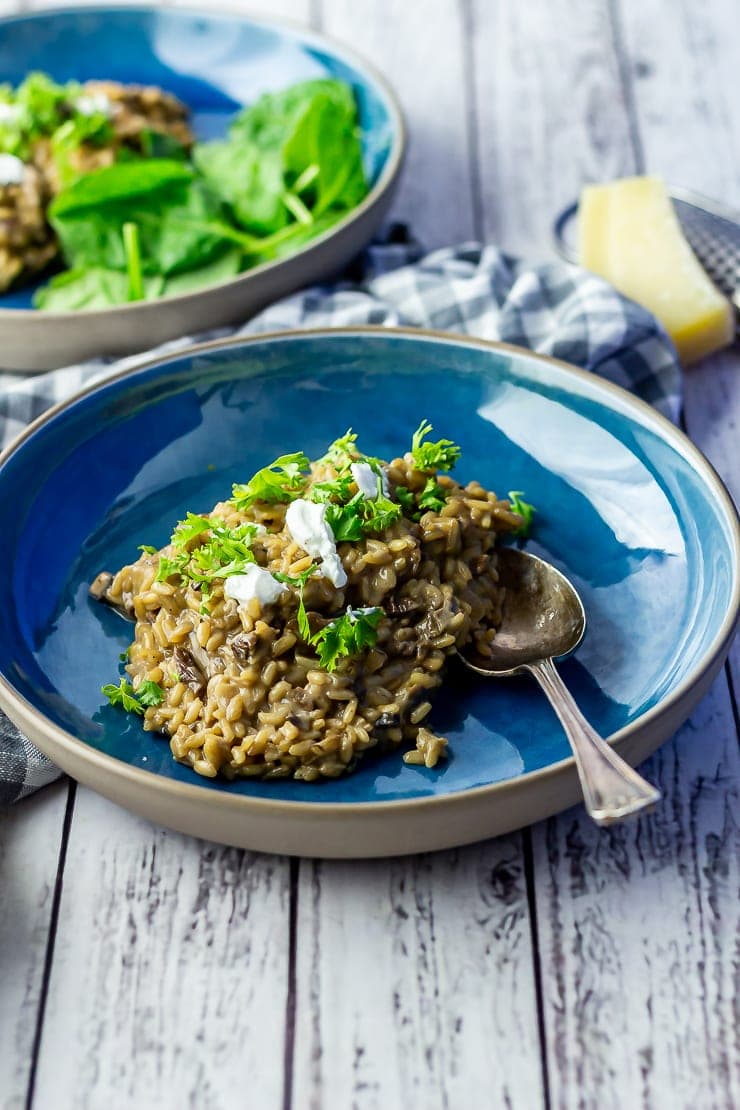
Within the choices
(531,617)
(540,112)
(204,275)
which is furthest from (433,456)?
(540,112)

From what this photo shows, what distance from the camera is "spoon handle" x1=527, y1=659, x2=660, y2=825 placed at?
255cm

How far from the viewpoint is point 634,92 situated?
5.98m

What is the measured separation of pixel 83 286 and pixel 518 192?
1925 millimetres

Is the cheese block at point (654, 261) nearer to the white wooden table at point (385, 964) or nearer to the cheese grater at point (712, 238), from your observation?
the cheese grater at point (712, 238)

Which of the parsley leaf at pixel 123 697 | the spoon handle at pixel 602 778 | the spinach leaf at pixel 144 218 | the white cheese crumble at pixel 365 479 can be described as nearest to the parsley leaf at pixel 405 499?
the white cheese crumble at pixel 365 479

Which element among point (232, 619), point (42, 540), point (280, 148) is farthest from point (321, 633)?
point (280, 148)

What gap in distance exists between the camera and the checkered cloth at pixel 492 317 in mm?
4215

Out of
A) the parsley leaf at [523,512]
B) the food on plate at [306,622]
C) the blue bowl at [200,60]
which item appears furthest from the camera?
the blue bowl at [200,60]

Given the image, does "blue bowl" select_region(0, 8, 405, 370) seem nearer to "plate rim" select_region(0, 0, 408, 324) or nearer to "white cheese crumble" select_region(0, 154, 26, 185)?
"plate rim" select_region(0, 0, 408, 324)

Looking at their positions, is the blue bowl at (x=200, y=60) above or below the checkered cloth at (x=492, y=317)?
above

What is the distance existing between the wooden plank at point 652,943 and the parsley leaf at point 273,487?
1021 millimetres

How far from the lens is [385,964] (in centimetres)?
279

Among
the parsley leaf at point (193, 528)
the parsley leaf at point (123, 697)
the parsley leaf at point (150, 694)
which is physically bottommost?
the parsley leaf at point (123, 697)

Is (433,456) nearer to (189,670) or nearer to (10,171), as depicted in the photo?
(189,670)
